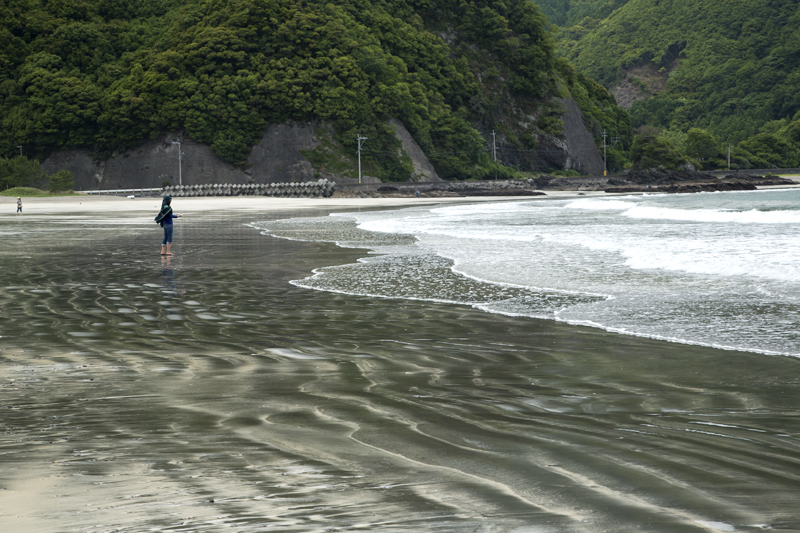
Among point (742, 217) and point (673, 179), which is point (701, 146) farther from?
point (742, 217)

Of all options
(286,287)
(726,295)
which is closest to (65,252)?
(286,287)

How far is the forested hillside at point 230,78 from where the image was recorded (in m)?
109

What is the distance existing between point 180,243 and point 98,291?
11.1m

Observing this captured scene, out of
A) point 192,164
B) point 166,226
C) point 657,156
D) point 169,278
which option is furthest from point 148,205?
point 657,156

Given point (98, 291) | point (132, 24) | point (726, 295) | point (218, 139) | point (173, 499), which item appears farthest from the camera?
point (132, 24)

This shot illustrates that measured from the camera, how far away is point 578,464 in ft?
13.6

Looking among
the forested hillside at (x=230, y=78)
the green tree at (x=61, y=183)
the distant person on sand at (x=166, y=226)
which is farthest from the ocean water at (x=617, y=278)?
the forested hillside at (x=230, y=78)

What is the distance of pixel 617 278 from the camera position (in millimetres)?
13062

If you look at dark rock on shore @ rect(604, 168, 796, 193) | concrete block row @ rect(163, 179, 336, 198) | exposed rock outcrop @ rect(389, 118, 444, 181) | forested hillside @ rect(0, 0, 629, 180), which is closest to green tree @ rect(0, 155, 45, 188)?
concrete block row @ rect(163, 179, 336, 198)

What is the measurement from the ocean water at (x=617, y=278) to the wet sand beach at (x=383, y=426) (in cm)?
101

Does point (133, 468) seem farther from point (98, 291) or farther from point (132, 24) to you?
point (132, 24)

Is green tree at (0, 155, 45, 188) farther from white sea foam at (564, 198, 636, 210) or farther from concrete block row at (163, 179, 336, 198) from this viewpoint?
white sea foam at (564, 198, 636, 210)

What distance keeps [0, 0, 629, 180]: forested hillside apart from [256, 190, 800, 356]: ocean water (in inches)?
3563

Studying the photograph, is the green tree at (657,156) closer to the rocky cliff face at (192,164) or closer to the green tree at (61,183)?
the rocky cliff face at (192,164)
